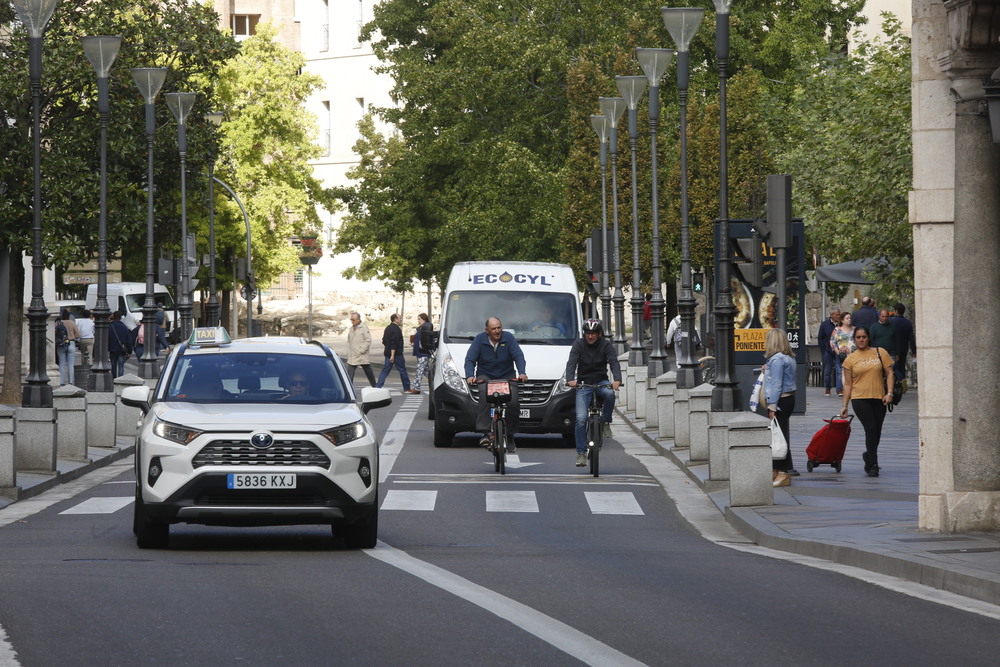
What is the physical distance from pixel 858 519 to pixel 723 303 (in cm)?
542

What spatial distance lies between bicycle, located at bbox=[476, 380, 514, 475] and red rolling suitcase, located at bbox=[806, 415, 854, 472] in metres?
3.33

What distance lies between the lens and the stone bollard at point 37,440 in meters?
20.1

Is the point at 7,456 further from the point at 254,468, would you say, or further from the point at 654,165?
the point at 654,165

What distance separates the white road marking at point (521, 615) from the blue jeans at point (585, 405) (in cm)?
813

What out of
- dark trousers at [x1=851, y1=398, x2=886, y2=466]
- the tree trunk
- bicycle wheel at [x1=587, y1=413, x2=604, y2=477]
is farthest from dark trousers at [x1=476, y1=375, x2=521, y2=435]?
the tree trunk

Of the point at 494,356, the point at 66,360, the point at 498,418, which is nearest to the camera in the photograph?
the point at 498,418

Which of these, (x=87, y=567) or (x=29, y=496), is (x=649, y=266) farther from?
(x=87, y=567)

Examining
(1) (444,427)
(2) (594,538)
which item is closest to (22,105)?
(1) (444,427)

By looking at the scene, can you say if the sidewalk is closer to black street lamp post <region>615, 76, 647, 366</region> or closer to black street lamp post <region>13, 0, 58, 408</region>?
black street lamp post <region>13, 0, 58, 408</region>

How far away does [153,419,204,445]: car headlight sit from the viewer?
12.9 metres

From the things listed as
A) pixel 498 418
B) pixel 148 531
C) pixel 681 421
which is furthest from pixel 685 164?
pixel 148 531

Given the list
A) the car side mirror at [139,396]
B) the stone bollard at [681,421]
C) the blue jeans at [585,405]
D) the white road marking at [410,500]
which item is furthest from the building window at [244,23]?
the car side mirror at [139,396]

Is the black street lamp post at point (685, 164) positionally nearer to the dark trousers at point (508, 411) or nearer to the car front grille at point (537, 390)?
the car front grille at point (537, 390)

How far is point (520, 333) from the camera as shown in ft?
85.8
